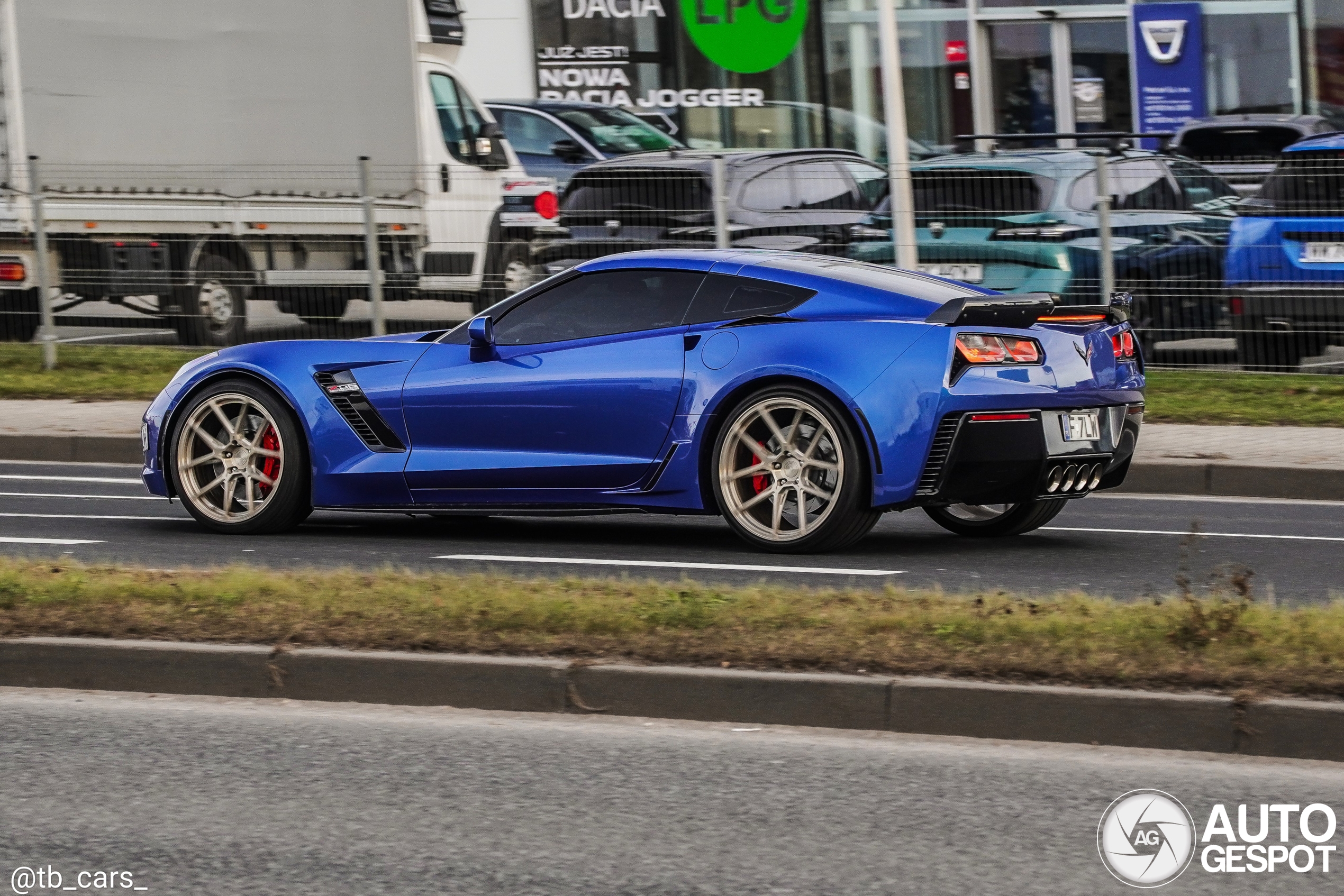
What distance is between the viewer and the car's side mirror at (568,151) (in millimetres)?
22953

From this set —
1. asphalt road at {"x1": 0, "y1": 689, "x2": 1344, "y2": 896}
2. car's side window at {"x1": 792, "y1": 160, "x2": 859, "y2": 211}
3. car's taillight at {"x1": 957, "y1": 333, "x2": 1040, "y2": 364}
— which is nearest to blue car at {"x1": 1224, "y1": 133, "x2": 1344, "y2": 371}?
car's side window at {"x1": 792, "y1": 160, "x2": 859, "y2": 211}

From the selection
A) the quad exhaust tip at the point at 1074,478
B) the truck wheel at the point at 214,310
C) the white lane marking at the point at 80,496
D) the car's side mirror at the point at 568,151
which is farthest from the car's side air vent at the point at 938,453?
the car's side mirror at the point at 568,151

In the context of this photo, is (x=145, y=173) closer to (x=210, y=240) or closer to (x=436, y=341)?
(x=210, y=240)

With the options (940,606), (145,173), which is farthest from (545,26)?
(940,606)

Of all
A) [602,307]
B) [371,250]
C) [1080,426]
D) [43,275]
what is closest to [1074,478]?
[1080,426]

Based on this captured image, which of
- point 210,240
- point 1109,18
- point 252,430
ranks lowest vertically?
point 252,430

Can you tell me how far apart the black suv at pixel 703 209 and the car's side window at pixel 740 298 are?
6610mm

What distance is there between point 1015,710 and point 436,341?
4.19 m

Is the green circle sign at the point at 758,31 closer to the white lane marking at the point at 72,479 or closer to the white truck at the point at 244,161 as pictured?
the white truck at the point at 244,161

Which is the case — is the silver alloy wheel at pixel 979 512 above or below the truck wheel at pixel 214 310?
below

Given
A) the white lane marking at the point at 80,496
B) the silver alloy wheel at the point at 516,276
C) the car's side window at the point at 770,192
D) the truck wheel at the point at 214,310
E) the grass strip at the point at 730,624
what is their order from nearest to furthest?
the grass strip at the point at 730,624 → the white lane marking at the point at 80,496 → the silver alloy wheel at the point at 516,276 → the car's side window at the point at 770,192 → the truck wheel at the point at 214,310

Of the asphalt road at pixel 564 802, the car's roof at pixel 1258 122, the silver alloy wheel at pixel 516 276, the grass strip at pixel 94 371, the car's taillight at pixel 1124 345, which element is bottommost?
the asphalt road at pixel 564 802

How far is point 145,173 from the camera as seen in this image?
58.6 ft
